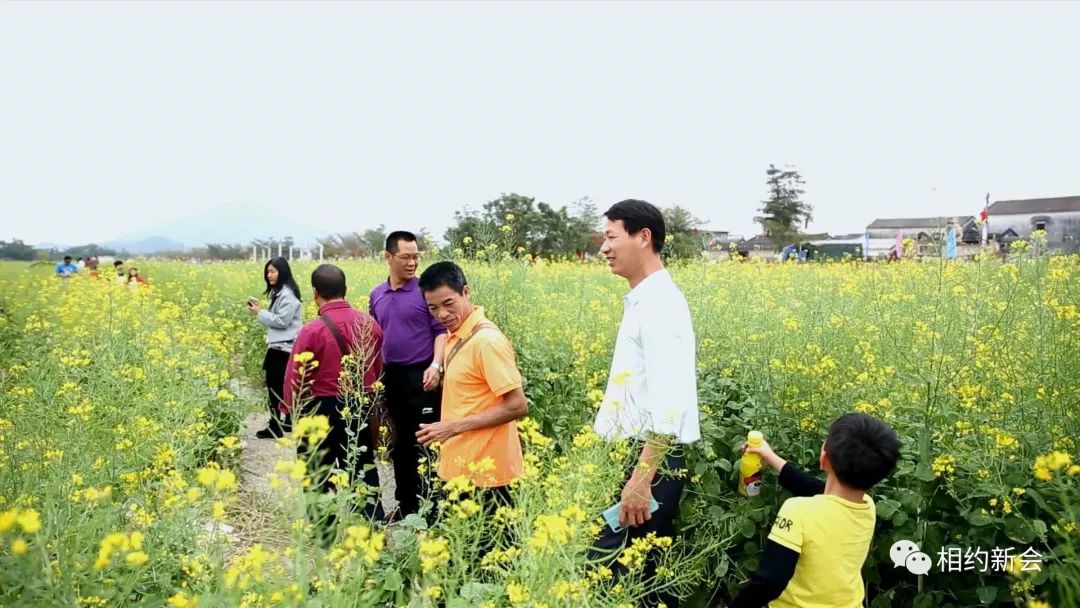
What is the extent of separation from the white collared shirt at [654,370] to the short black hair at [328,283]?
188 cm

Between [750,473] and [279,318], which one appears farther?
[279,318]

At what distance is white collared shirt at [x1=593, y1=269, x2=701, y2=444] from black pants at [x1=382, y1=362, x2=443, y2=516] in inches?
64.3

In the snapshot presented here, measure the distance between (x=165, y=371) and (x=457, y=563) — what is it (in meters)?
1.86

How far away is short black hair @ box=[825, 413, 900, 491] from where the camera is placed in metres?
1.74

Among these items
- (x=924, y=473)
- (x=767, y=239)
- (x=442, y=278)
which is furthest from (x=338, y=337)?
(x=767, y=239)

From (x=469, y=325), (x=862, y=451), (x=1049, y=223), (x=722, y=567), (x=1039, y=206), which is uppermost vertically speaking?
(x=1039, y=206)

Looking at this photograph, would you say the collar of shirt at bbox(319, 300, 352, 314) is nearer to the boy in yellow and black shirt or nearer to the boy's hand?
the boy's hand

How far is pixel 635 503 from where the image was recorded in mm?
1902

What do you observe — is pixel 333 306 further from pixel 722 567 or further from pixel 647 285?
pixel 722 567

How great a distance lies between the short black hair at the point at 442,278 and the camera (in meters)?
2.55

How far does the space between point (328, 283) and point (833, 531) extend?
257cm

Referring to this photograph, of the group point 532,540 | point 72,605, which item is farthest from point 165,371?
point 532,540

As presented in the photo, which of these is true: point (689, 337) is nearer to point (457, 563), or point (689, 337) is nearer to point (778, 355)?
point (457, 563)

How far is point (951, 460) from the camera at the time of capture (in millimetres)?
2127
